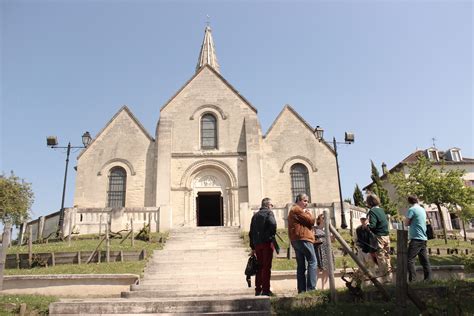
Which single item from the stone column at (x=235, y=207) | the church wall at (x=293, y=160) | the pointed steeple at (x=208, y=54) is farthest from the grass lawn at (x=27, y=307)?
the pointed steeple at (x=208, y=54)

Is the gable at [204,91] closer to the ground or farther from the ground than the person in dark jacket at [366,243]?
farther from the ground

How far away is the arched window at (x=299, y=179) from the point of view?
73.8 feet

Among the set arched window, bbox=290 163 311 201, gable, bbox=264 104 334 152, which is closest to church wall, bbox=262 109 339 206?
gable, bbox=264 104 334 152

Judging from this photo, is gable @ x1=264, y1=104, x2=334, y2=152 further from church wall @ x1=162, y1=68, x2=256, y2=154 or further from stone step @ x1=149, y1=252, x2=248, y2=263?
stone step @ x1=149, y1=252, x2=248, y2=263

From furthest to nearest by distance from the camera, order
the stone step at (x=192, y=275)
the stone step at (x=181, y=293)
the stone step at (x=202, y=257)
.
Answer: the stone step at (x=202, y=257), the stone step at (x=192, y=275), the stone step at (x=181, y=293)

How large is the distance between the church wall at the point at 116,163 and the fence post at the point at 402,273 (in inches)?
699

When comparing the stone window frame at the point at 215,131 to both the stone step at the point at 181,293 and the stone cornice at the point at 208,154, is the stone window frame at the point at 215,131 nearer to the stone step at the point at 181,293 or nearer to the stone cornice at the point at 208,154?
the stone cornice at the point at 208,154

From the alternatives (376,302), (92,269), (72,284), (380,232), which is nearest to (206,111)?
(92,269)

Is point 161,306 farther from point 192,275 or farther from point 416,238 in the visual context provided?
point 416,238

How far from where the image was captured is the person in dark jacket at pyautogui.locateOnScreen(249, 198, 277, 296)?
717 cm

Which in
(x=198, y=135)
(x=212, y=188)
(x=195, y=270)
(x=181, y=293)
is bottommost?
(x=181, y=293)

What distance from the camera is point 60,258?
38.7 ft

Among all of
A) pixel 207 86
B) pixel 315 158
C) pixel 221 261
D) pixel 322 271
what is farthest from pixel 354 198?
pixel 322 271

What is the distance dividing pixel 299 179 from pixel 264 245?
15743mm
